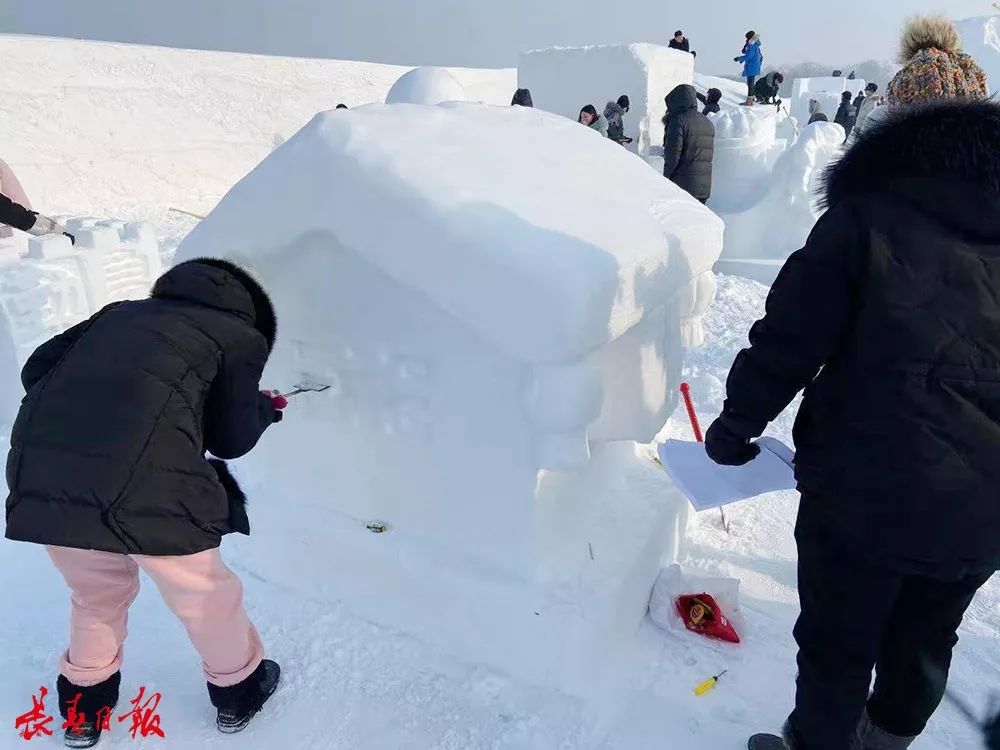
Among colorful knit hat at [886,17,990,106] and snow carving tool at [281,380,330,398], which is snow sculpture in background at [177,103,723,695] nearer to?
snow carving tool at [281,380,330,398]

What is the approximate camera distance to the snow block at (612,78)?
13047 millimetres

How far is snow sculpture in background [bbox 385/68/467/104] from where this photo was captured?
11.1ft

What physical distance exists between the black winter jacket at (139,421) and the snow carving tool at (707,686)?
4.30 ft

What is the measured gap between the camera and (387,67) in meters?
14.2

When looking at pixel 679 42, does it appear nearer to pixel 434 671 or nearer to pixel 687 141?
pixel 687 141

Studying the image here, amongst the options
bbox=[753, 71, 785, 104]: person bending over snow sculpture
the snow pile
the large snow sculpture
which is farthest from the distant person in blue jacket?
the snow pile

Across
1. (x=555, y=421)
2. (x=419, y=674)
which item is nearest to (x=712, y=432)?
(x=555, y=421)

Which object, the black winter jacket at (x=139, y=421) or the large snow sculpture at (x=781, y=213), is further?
the large snow sculpture at (x=781, y=213)

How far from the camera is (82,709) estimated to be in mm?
1791

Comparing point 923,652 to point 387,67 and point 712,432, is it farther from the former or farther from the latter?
point 387,67

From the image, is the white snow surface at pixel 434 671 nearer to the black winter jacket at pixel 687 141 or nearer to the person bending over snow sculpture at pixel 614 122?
the black winter jacket at pixel 687 141

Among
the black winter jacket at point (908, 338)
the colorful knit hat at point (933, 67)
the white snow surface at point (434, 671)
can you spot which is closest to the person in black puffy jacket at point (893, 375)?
the black winter jacket at point (908, 338)

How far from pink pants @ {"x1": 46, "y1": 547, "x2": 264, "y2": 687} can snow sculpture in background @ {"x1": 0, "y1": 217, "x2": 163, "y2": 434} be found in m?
1.99

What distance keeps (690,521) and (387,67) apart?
13.5 meters
